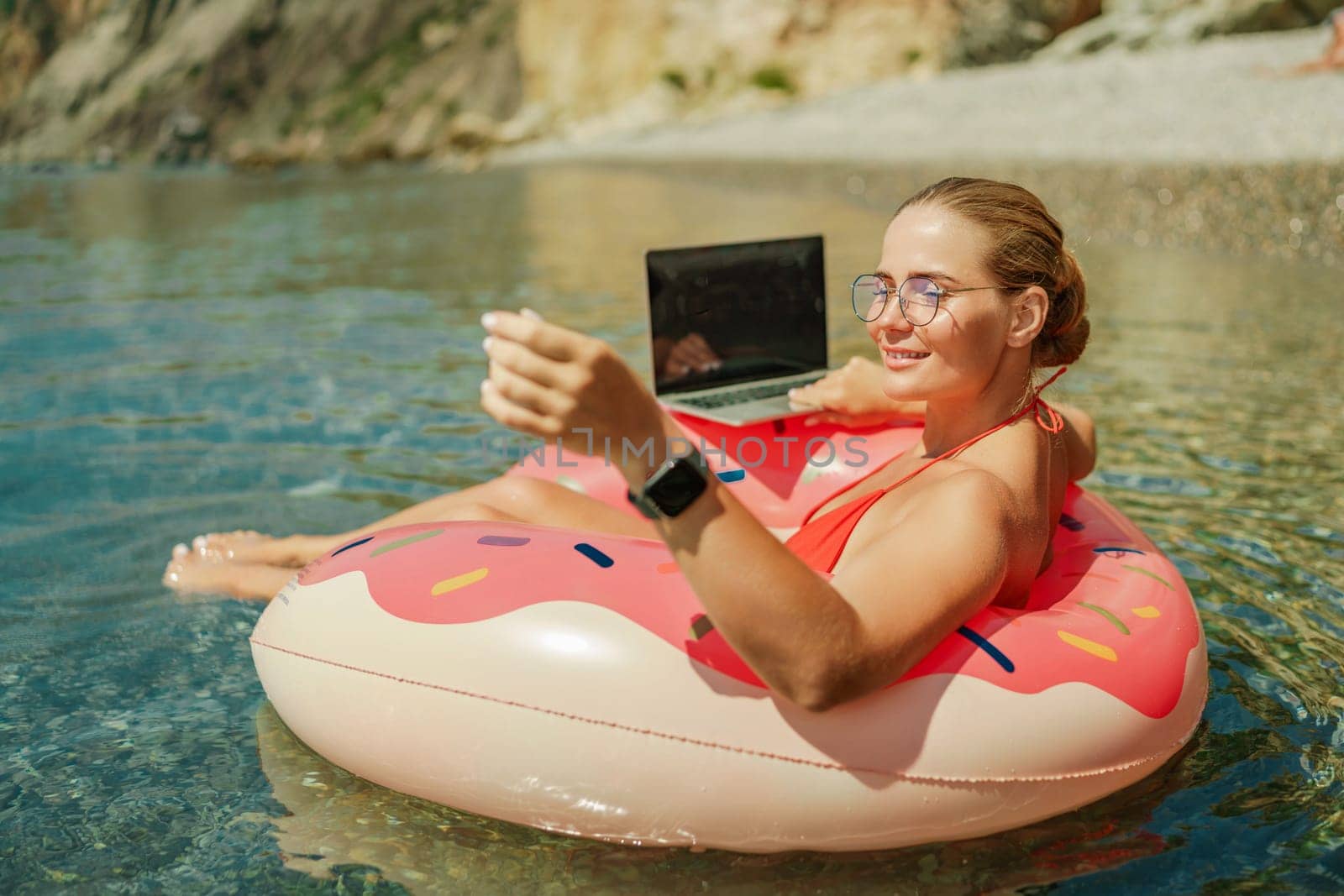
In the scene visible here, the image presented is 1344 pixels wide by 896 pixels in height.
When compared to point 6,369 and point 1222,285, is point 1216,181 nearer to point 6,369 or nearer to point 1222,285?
point 1222,285

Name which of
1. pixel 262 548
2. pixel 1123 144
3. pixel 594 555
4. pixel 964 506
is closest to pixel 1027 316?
pixel 964 506

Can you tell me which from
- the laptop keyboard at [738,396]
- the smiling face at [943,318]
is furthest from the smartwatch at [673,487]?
the laptop keyboard at [738,396]

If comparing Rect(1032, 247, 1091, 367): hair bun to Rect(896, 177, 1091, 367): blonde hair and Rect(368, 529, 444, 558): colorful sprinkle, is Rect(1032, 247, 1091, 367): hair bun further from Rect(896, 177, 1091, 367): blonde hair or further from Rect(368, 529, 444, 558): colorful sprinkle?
Rect(368, 529, 444, 558): colorful sprinkle

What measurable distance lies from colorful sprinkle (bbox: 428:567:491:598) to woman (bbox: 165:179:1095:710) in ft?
1.79

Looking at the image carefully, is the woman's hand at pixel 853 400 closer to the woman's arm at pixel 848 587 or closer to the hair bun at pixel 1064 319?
the hair bun at pixel 1064 319

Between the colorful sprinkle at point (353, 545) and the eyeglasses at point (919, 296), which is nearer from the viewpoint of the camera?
the eyeglasses at point (919, 296)

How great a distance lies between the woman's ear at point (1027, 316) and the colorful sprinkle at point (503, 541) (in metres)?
0.98

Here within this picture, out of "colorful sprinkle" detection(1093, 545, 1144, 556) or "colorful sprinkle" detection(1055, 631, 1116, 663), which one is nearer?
"colorful sprinkle" detection(1055, 631, 1116, 663)

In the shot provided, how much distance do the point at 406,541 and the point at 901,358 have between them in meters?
1.03

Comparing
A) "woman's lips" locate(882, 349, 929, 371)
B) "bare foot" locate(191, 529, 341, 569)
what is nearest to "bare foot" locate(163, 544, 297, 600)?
"bare foot" locate(191, 529, 341, 569)

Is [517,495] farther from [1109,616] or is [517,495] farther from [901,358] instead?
[1109,616]

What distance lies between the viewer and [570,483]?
11.0ft

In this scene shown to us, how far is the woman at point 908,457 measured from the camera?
165cm

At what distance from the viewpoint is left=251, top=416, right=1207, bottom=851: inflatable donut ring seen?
2.10m
